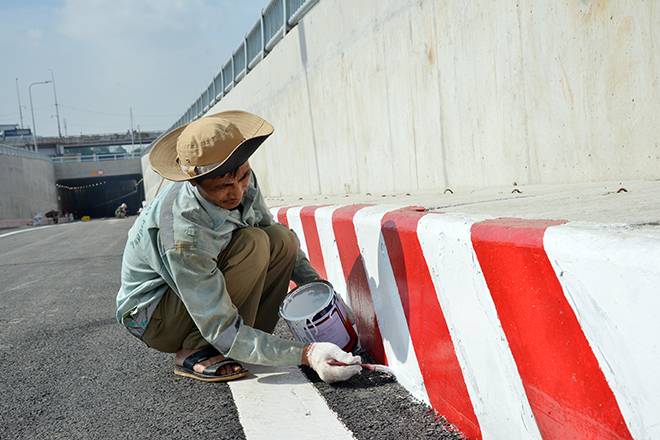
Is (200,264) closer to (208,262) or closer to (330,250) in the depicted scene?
(208,262)

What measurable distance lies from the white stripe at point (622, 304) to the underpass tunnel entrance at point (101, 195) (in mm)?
68903

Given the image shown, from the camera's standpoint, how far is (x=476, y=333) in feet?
5.83

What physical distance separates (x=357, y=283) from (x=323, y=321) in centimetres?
34

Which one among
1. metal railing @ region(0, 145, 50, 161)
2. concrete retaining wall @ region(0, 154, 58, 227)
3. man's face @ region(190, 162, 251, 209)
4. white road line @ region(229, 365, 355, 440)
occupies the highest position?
metal railing @ region(0, 145, 50, 161)

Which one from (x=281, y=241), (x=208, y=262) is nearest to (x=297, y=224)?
(x=281, y=241)

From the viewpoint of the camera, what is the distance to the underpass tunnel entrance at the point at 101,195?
2729 inches

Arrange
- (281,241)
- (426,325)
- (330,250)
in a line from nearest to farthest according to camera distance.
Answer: (426,325), (281,241), (330,250)

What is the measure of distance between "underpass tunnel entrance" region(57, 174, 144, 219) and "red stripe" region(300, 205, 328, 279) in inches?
2606

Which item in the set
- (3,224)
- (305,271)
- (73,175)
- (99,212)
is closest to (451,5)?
(305,271)

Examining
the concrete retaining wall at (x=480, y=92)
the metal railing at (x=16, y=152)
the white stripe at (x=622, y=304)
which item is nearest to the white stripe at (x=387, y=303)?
the white stripe at (x=622, y=304)

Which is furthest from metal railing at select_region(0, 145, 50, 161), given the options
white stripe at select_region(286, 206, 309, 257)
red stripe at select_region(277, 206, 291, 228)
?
white stripe at select_region(286, 206, 309, 257)

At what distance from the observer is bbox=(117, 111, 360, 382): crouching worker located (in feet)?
8.00

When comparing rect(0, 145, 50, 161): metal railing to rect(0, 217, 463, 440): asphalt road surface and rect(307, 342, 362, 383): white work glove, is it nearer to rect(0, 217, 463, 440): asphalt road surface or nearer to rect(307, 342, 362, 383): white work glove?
rect(0, 217, 463, 440): asphalt road surface

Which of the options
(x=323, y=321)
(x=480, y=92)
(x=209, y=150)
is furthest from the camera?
(x=480, y=92)
